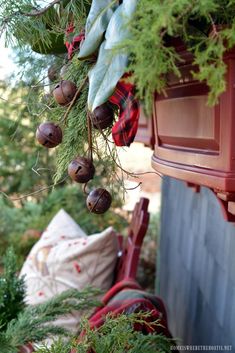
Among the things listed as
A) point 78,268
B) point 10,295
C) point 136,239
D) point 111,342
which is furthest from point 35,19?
point 78,268

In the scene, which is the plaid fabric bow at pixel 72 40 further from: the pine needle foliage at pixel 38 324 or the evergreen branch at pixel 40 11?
the pine needle foliage at pixel 38 324

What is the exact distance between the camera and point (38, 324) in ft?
4.09

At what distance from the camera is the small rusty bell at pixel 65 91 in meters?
0.84

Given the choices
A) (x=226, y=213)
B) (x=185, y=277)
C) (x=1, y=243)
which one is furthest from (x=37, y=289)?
(x=1, y=243)

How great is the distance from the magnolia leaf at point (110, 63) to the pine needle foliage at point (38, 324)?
62 centimetres

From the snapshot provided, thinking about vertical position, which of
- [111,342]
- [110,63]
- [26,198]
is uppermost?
[110,63]

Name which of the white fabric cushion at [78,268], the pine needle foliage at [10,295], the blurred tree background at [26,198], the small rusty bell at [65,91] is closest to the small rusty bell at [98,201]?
the small rusty bell at [65,91]

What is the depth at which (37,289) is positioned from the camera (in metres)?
2.07

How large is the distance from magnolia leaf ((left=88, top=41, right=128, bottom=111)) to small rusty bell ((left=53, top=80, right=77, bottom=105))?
13 cm

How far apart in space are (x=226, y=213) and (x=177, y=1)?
537mm

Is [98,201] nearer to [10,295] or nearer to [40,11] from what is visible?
[40,11]

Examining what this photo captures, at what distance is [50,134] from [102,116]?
3.3 inches

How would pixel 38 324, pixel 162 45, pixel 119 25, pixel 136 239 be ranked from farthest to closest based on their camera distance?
pixel 136 239, pixel 38 324, pixel 119 25, pixel 162 45

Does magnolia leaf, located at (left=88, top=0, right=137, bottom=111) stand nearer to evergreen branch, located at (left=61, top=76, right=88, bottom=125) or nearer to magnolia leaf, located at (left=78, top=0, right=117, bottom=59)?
magnolia leaf, located at (left=78, top=0, right=117, bottom=59)
